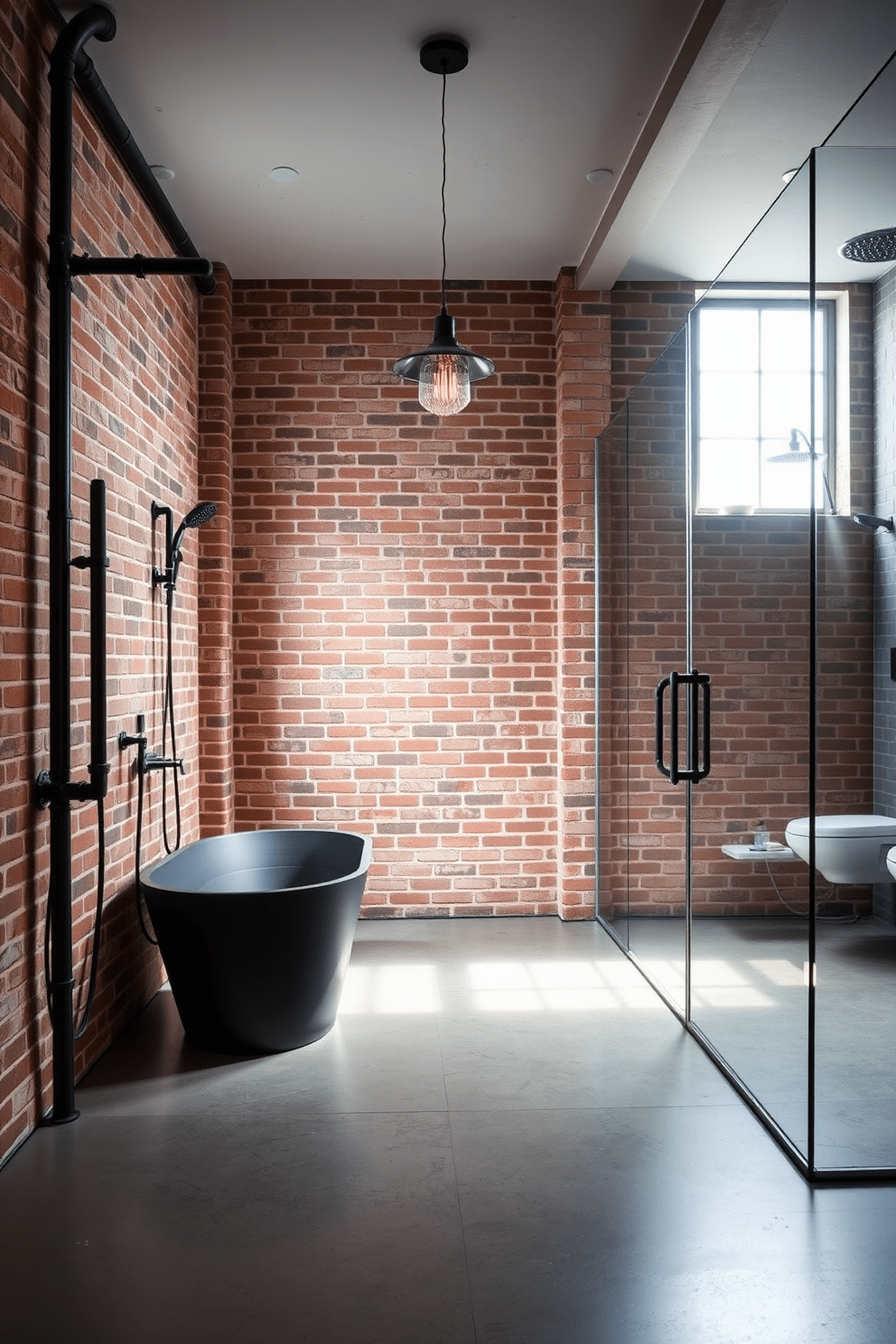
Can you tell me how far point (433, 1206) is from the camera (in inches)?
81.2

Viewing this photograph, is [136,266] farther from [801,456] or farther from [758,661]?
[758,661]

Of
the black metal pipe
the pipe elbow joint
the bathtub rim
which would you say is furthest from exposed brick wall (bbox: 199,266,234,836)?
the pipe elbow joint

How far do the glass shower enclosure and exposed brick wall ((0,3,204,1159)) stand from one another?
1749mm

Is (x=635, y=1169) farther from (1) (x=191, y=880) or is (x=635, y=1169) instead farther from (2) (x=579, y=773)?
(2) (x=579, y=773)

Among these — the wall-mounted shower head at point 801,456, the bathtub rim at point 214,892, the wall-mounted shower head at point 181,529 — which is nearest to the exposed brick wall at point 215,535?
the wall-mounted shower head at point 181,529

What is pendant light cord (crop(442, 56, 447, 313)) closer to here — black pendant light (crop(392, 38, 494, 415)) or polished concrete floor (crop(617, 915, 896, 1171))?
black pendant light (crop(392, 38, 494, 415))

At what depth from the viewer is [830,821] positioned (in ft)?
6.93

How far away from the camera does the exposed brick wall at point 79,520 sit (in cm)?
229

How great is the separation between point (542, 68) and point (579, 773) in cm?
274

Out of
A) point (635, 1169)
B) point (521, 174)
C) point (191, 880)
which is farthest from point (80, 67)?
point (635, 1169)

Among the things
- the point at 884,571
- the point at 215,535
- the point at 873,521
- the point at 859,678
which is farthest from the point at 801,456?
the point at 215,535

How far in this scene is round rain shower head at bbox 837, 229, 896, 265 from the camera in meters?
1.93

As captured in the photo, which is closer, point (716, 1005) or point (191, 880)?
point (716, 1005)

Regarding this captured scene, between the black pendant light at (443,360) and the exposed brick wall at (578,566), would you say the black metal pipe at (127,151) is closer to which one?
the black pendant light at (443,360)
